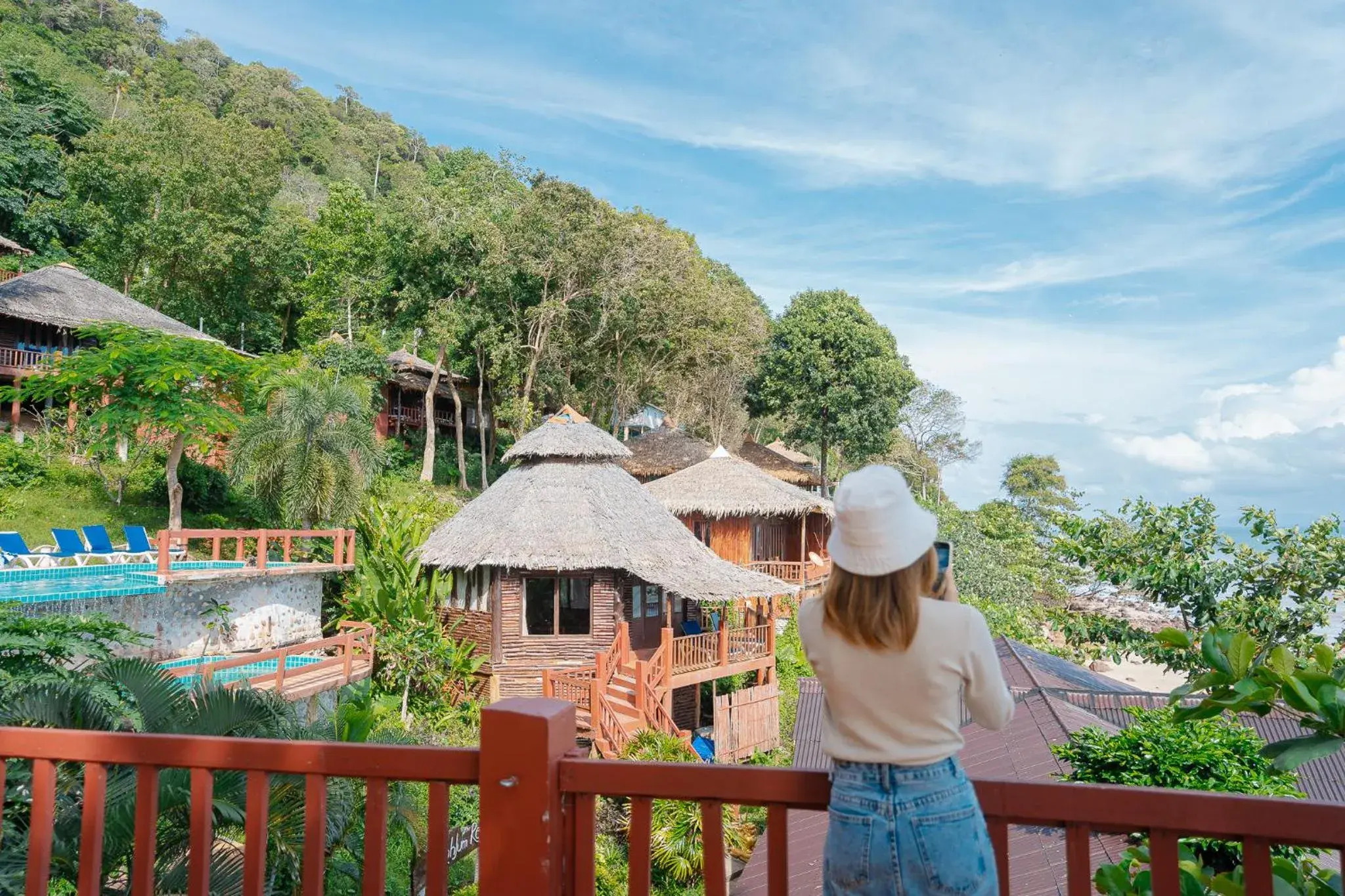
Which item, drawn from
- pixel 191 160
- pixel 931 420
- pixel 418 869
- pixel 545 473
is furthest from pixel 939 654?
pixel 931 420

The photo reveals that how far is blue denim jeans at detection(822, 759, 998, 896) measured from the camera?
171cm

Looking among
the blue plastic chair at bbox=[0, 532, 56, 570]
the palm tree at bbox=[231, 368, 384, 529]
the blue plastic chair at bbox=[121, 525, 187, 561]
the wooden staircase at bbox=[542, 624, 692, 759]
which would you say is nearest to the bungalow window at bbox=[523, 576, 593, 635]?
the wooden staircase at bbox=[542, 624, 692, 759]

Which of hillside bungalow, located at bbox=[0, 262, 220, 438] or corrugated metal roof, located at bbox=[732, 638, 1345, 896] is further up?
hillside bungalow, located at bbox=[0, 262, 220, 438]

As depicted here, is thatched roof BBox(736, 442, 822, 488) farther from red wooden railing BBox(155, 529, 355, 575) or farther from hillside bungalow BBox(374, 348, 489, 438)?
red wooden railing BBox(155, 529, 355, 575)

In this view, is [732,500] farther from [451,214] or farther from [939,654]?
[939,654]

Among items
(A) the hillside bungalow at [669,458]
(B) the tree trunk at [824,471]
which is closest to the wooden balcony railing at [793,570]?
(A) the hillside bungalow at [669,458]

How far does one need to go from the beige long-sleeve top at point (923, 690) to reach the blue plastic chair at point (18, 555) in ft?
49.8

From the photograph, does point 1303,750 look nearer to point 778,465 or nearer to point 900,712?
point 900,712

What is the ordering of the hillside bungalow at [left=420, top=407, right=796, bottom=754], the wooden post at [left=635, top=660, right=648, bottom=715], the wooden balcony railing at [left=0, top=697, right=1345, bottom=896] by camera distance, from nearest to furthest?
the wooden balcony railing at [left=0, top=697, right=1345, bottom=896]
the wooden post at [left=635, top=660, right=648, bottom=715]
the hillside bungalow at [left=420, top=407, right=796, bottom=754]

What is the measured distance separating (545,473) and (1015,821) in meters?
16.2

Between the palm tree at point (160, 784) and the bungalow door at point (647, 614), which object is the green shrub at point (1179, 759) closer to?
the palm tree at point (160, 784)

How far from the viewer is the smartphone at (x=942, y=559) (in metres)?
1.88

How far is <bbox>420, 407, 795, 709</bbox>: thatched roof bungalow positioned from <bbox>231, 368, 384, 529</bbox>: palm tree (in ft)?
7.25

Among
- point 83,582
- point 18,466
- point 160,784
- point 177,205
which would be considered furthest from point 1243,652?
point 177,205
